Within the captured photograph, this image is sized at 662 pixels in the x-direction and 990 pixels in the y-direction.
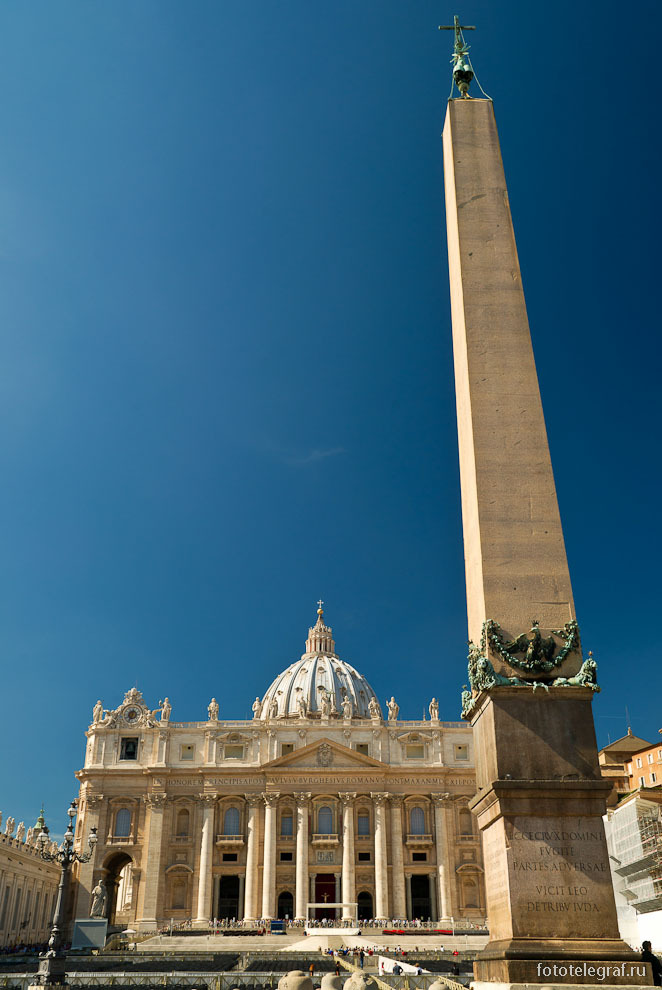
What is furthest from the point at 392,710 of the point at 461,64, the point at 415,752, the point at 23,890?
the point at 461,64

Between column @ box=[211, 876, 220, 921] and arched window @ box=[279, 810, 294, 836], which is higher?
arched window @ box=[279, 810, 294, 836]

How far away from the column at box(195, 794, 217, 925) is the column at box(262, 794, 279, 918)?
197 inches

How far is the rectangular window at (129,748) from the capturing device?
278ft

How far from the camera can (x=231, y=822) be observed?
3236 inches

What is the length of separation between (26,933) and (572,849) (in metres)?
72.4

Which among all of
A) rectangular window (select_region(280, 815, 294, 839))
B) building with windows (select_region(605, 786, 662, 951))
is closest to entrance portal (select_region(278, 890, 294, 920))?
rectangular window (select_region(280, 815, 294, 839))

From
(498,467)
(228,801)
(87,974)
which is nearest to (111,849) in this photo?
(228,801)

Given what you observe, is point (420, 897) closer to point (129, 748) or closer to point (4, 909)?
point (129, 748)

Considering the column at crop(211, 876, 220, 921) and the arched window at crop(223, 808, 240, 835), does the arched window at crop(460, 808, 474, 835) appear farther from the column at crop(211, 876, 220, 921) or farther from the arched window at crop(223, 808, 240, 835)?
the column at crop(211, 876, 220, 921)

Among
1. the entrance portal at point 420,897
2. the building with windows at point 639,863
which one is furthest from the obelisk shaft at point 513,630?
the entrance portal at point 420,897

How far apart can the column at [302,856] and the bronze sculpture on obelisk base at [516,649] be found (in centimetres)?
7443

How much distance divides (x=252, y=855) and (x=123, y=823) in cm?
1299

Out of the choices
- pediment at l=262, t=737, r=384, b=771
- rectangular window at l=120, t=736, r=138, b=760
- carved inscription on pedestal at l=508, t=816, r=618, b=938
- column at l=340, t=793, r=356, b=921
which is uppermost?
rectangular window at l=120, t=736, r=138, b=760

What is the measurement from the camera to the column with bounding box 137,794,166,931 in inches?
3044
